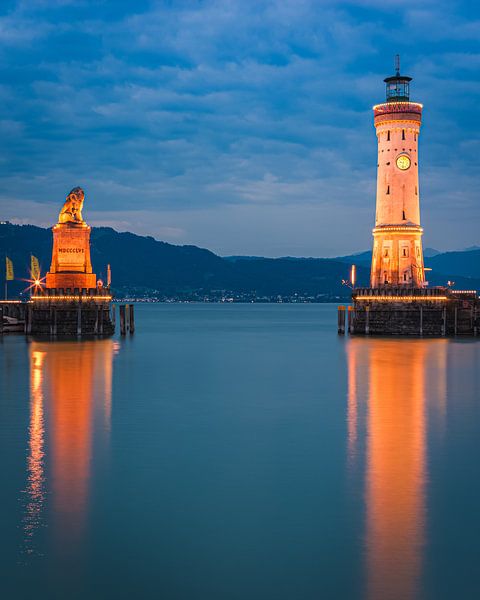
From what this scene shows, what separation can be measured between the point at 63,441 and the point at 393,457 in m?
10.7

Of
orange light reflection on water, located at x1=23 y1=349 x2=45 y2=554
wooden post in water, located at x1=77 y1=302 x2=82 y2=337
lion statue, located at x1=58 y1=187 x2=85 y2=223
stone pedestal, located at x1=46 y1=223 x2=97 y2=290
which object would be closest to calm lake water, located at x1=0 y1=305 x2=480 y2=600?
orange light reflection on water, located at x1=23 y1=349 x2=45 y2=554

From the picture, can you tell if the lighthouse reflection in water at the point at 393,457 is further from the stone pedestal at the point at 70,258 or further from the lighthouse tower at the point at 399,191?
the stone pedestal at the point at 70,258

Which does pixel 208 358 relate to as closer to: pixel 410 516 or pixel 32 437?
pixel 32 437

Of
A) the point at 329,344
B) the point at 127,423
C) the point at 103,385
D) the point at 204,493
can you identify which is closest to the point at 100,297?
the point at 329,344

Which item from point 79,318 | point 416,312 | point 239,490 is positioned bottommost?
point 239,490

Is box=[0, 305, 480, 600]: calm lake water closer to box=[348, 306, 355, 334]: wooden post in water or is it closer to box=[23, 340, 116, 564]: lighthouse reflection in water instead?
box=[23, 340, 116, 564]: lighthouse reflection in water

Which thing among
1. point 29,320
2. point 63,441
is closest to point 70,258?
point 29,320

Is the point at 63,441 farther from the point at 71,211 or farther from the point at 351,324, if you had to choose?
the point at 351,324

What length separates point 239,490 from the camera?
21125mm

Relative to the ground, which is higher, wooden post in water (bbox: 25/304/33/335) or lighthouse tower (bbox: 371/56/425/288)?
lighthouse tower (bbox: 371/56/425/288)

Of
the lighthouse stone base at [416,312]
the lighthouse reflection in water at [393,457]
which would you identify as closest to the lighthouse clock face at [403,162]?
the lighthouse stone base at [416,312]

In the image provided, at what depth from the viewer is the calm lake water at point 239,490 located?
15.1 metres

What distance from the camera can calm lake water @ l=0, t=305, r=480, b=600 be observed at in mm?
15055

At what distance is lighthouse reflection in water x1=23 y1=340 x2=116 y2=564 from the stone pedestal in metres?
16.7
